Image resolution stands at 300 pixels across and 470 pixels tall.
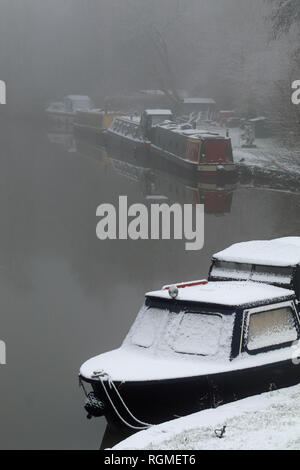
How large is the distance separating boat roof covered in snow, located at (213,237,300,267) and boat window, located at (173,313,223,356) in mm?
2222

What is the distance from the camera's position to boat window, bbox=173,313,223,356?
11438 millimetres

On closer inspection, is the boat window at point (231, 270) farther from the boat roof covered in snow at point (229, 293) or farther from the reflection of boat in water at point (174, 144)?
the reflection of boat in water at point (174, 144)

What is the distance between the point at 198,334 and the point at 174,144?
35.2 metres

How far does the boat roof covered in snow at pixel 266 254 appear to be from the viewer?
13531mm

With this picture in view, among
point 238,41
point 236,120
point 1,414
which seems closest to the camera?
point 1,414

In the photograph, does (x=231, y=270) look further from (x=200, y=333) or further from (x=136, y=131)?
(x=136, y=131)

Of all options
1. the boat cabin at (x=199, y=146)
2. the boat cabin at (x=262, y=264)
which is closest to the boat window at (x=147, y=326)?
the boat cabin at (x=262, y=264)

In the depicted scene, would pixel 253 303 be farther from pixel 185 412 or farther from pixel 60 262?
pixel 60 262

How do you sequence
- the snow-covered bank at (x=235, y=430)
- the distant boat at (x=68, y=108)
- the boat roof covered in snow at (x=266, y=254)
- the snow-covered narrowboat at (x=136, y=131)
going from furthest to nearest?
the distant boat at (x=68, y=108) → the snow-covered narrowboat at (x=136, y=131) → the boat roof covered in snow at (x=266, y=254) → the snow-covered bank at (x=235, y=430)

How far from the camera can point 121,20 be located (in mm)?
76312

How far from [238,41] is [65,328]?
56824mm

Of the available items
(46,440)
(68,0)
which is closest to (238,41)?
(68,0)

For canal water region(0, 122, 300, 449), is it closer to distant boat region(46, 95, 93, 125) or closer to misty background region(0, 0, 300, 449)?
misty background region(0, 0, 300, 449)

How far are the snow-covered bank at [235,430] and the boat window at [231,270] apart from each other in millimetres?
3051
